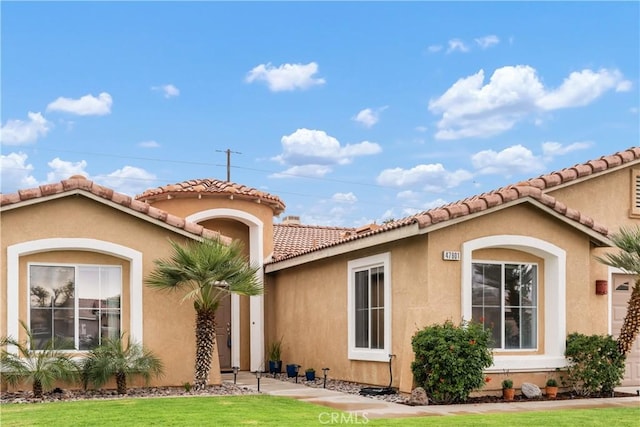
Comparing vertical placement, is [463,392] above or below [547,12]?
below

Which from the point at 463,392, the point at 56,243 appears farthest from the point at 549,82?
the point at 56,243

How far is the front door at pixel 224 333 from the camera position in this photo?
22438 millimetres

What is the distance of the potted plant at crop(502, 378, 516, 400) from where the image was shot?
49.4 feet

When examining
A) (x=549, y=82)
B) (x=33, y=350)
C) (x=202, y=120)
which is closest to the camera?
(x=33, y=350)

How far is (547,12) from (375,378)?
29.7 ft

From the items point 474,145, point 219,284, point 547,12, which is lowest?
point 219,284

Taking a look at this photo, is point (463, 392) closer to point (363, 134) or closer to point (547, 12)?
point (547, 12)

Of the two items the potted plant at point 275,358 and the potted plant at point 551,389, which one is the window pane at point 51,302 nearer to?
the potted plant at point 275,358

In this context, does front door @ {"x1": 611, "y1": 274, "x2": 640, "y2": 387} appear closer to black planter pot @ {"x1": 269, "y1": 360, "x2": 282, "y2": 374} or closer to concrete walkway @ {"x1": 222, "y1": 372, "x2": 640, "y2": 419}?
concrete walkway @ {"x1": 222, "y1": 372, "x2": 640, "y2": 419}

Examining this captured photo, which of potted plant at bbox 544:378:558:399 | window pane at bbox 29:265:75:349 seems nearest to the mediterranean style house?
window pane at bbox 29:265:75:349

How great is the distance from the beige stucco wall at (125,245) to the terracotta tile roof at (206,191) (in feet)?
15.3

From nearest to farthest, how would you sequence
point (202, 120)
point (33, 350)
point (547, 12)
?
point (33, 350) → point (547, 12) → point (202, 120)

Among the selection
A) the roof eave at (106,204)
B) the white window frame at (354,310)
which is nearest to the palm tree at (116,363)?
the roof eave at (106,204)

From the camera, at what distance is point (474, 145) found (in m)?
29.1
